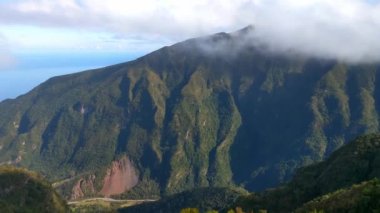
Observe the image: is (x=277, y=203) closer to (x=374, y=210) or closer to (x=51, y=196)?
(x=374, y=210)

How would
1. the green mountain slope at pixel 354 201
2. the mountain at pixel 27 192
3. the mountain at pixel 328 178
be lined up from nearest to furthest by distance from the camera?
1. the green mountain slope at pixel 354 201
2. the mountain at pixel 328 178
3. the mountain at pixel 27 192

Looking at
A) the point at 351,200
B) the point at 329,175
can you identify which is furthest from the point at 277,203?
the point at 351,200

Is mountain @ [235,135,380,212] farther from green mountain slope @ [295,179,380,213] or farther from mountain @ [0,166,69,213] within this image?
mountain @ [0,166,69,213]

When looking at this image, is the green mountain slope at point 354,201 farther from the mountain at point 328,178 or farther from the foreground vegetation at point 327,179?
the mountain at point 328,178

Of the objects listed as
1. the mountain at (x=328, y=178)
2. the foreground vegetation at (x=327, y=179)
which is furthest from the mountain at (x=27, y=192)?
the mountain at (x=328, y=178)

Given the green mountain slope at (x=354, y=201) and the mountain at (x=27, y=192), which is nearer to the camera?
the green mountain slope at (x=354, y=201)

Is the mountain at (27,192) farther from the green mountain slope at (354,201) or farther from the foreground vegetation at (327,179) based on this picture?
the green mountain slope at (354,201)

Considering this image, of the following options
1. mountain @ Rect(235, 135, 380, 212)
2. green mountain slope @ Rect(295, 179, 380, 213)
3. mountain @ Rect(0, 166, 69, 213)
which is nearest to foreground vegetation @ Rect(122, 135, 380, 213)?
mountain @ Rect(235, 135, 380, 212)

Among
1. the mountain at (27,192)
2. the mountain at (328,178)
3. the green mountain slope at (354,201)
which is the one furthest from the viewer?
Answer: the mountain at (27,192)
